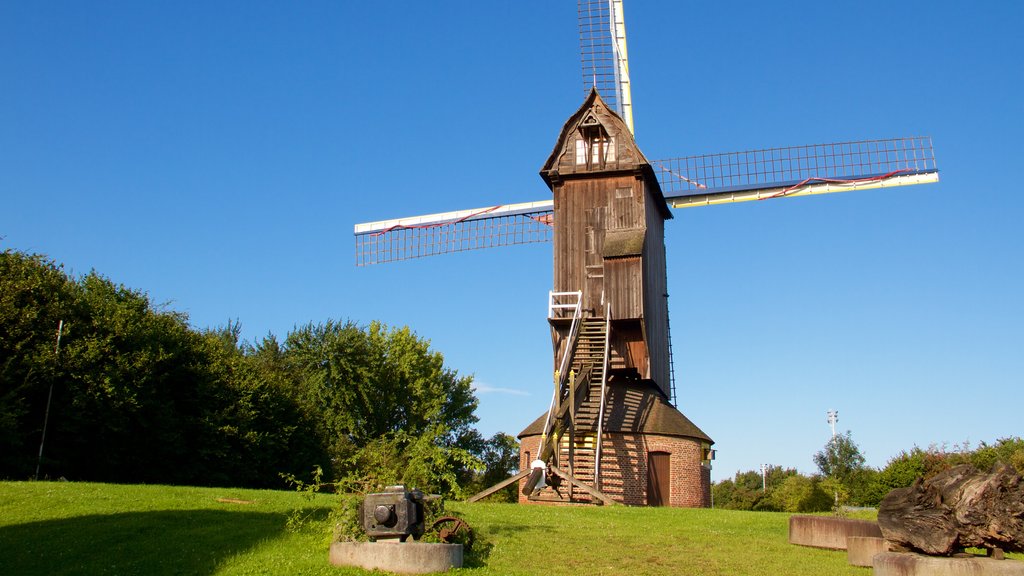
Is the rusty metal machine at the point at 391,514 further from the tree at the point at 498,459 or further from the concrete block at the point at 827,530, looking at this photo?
the tree at the point at 498,459

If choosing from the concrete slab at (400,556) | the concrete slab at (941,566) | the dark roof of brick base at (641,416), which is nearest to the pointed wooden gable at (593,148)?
the dark roof of brick base at (641,416)

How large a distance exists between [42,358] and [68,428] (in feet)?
7.96

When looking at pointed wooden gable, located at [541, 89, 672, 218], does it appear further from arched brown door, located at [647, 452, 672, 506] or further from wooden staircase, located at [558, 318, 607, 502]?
arched brown door, located at [647, 452, 672, 506]

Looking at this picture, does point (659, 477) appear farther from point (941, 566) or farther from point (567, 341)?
point (941, 566)

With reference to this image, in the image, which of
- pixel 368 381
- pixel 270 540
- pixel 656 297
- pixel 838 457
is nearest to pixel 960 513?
pixel 270 540

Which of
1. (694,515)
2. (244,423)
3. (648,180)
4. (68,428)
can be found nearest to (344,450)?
(244,423)

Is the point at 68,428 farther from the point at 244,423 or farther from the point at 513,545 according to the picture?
the point at 513,545

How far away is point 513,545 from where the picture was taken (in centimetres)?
1394

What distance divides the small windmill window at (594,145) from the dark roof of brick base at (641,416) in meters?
7.52

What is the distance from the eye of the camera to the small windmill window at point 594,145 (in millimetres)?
30359

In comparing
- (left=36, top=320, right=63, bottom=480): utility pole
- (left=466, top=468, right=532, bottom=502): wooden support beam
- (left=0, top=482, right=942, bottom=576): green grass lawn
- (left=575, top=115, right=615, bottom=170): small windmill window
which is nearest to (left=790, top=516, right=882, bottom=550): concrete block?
(left=0, top=482, right=942, bottom=576): green grass lawn

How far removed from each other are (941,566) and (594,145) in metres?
21.8

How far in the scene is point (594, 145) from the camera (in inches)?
1208

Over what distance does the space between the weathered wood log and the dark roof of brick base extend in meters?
16.6
